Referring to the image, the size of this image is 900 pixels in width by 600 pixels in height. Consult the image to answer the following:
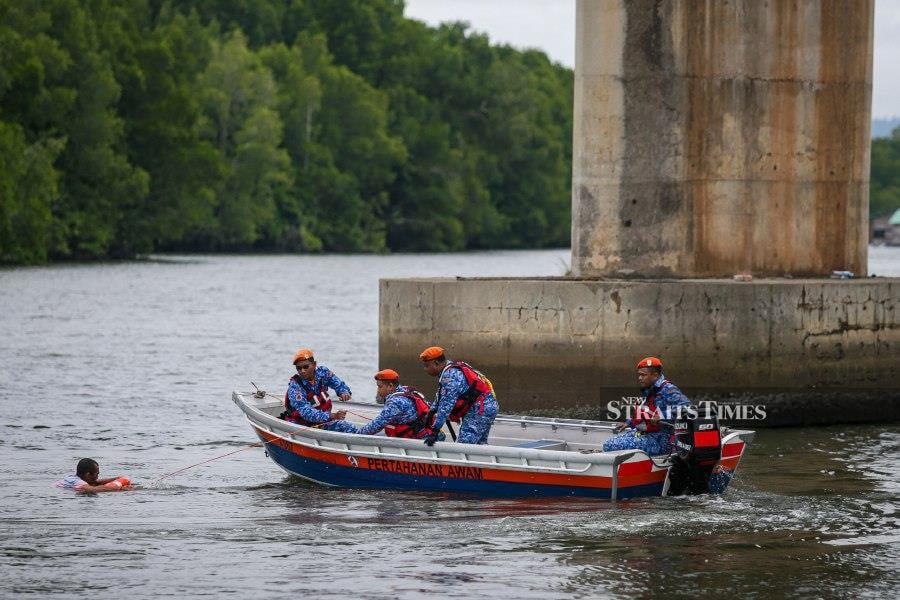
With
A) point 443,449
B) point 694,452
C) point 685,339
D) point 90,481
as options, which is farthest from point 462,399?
point 685,339

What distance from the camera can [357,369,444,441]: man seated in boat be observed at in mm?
19344

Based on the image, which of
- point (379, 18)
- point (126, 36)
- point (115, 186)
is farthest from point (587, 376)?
point (379, 18)

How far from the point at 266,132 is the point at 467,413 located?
8103 centimetres

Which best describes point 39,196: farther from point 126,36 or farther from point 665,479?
point 665,479

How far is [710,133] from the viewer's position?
81.3 ft

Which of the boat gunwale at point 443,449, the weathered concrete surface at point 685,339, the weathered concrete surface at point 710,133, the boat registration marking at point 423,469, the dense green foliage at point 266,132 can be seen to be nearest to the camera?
the boat gunwale at point 443,449

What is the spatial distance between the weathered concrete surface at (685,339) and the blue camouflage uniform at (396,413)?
187 inches

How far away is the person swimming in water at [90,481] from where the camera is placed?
19922mm

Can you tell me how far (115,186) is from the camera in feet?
269

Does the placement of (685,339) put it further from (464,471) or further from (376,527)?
(376,527)

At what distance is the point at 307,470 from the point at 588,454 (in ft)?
11.7

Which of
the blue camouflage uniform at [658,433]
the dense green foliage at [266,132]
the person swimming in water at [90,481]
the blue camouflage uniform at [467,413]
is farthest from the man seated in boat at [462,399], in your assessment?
the dense green foliage at [266,132]

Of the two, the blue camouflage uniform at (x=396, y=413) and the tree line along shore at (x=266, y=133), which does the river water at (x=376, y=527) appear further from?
the tree line along shore at (x=266, y=133)

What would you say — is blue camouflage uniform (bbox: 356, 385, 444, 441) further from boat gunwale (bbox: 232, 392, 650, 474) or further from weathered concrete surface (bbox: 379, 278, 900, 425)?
weathered concrete surface (bbox: 379, 278, 900, 425)
